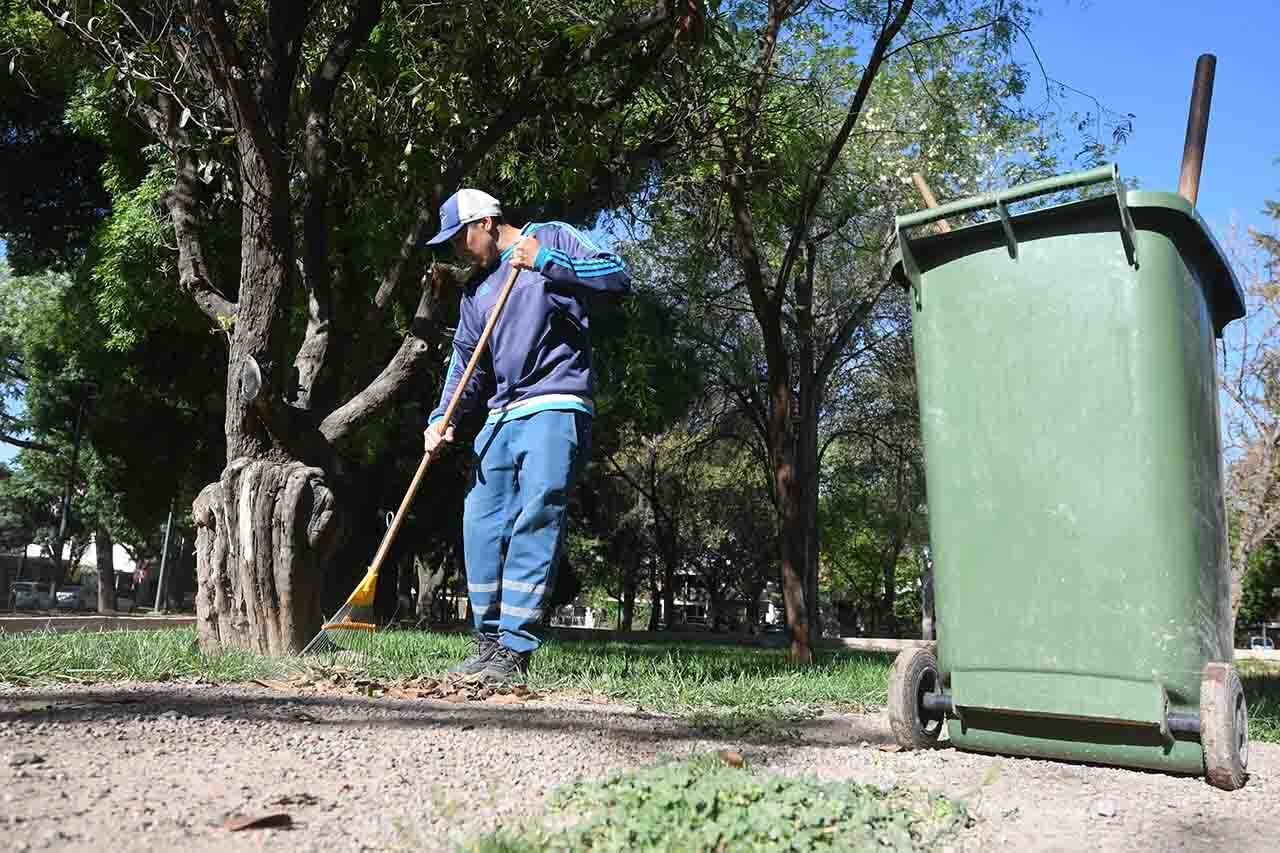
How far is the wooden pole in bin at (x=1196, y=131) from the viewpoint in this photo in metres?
3.87

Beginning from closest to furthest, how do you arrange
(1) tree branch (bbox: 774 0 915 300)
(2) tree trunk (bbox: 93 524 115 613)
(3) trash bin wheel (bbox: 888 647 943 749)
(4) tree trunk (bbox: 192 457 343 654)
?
1. (3) trash bin wheel (bbox: 888 647 943 749)
2. (4) tree trunk (bbox: 192 457 343 654)
3. (1) tree branch (bbox: 774 0 915 300)
4. (2) tree trunk (bbox: 93 524 115 613)

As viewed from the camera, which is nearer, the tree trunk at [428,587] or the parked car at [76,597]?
the tree trunk at [428,587]

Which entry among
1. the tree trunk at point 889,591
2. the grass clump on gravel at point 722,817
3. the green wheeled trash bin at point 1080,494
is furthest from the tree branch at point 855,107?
the tree trunk at point 889,591

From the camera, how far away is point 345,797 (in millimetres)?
2410

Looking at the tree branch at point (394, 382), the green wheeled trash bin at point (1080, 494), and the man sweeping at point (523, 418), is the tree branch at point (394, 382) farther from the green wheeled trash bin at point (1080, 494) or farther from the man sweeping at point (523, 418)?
the green wheeled trash bin at point (1080, 494)

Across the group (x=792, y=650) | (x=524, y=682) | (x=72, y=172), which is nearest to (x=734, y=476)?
(x=72, y=172)

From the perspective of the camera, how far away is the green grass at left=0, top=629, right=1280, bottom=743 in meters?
4.10

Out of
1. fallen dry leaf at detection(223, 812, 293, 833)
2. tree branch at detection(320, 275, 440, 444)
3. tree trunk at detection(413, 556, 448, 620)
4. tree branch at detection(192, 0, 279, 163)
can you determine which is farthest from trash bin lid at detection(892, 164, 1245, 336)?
tree trunk at detection(413, 556, 448, 620)

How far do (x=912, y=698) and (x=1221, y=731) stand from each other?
0.92m

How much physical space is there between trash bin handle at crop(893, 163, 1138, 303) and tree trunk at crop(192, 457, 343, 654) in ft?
11.1

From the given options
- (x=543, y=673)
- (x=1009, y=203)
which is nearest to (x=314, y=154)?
(x=543, y=673)

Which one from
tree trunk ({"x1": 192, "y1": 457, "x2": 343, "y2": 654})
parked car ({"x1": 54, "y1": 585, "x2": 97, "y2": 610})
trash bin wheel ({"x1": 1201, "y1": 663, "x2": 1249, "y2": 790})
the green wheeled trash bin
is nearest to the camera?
trash bin wheel ({"x1": 1201, "y1": 663, "x2": 1249, "y2": 790})

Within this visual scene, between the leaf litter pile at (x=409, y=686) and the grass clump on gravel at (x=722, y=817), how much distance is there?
64.0 inches

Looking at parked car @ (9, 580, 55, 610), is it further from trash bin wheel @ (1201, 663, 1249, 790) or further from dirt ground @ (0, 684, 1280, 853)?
trash bin wheel @ (1201, 663, 1249, 790)
